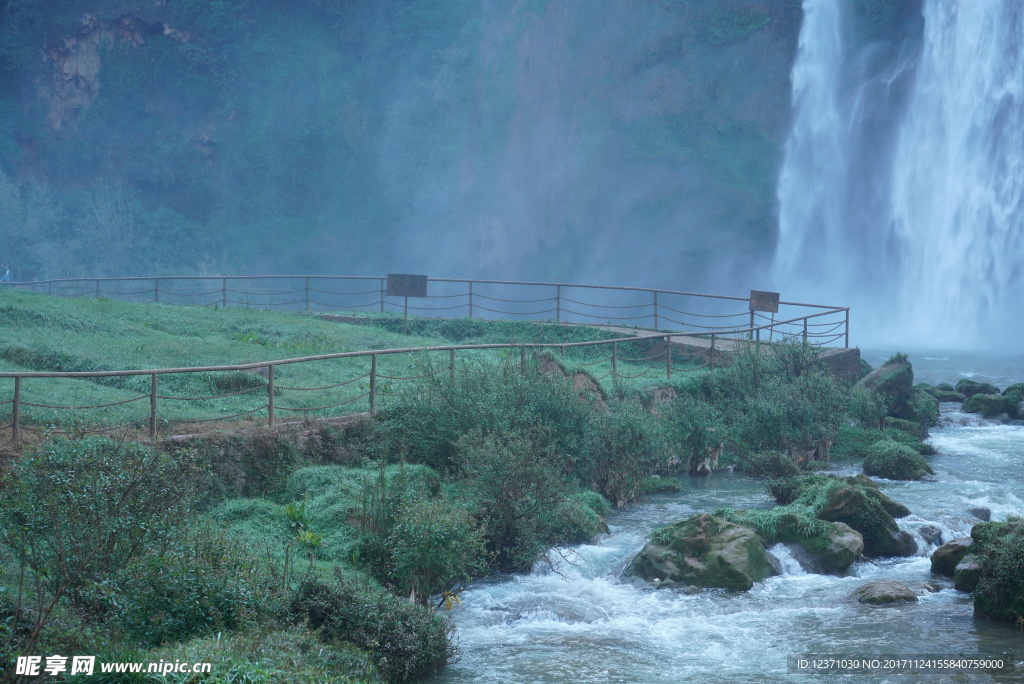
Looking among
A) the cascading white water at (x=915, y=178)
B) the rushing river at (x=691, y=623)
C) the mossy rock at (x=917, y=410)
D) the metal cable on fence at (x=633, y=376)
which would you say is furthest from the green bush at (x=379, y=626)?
the cascading white water at (x=915, y=178)

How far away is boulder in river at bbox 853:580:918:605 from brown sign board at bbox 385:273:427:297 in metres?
14.0

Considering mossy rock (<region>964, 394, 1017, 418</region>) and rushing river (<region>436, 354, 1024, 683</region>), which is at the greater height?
mossy rock (<region>964, 394, 1017, 418</region>)

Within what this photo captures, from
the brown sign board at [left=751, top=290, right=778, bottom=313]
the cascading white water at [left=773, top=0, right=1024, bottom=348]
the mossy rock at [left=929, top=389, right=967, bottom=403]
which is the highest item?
the cascading white water at [left=773, top=0, right=1024, bottom=348]

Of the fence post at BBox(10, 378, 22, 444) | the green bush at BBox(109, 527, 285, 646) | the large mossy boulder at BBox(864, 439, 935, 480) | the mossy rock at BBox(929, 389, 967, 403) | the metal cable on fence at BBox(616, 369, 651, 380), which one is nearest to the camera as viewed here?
the green bush at BBox(109, 527, 285, 646)

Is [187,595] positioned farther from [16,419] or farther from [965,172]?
[965,172]

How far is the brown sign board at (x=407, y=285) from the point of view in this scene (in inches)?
883

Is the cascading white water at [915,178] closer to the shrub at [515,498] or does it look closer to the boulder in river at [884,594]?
the boulder in river at [884,594]

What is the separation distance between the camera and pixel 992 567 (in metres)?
9.70

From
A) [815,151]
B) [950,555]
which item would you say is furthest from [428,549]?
[815,151]

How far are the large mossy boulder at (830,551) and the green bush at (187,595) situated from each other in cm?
674

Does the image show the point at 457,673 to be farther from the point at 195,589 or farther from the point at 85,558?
the point at 85,558

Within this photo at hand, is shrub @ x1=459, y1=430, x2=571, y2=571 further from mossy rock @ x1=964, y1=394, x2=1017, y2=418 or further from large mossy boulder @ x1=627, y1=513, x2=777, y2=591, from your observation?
mossy rock @ x1=964, y1=394, x2=1017, y2=418

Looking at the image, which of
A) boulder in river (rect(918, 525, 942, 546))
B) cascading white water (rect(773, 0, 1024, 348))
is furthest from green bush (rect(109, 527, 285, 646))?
cascading white water (rect(773, 0, 1024, 348))

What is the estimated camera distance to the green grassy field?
1215cm
